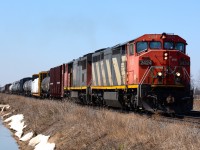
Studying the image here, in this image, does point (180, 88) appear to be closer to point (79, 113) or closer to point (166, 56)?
point (166, 56)

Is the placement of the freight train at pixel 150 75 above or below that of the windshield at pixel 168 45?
below

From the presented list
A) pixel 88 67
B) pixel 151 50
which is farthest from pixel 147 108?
pixel 88 67

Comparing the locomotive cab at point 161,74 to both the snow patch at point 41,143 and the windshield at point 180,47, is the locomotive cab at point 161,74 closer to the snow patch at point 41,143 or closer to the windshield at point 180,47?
the windshield at point 180,47

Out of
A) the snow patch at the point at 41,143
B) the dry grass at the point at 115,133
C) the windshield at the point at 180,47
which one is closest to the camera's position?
the dry grass at the point at 115,133

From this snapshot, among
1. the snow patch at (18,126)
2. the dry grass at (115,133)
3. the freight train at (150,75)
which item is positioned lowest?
the snow patch at (18,126)

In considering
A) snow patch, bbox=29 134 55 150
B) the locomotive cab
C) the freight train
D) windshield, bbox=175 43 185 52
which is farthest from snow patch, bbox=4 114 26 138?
windshield, bbox=175 43 185 52

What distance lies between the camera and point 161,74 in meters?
18.2

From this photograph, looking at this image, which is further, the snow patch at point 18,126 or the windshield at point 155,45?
the snow patch at point 18,126

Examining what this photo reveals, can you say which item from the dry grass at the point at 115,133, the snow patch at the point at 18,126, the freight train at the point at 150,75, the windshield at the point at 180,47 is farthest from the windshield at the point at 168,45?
the snow patch at the point at 18,126

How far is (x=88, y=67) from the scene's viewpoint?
28.5m

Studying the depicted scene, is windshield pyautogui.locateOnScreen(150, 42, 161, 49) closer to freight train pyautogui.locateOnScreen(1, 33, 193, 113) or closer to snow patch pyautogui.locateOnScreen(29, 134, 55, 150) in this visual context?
freight train pyautogui.locateOnScreen(1, 33, 193, 113)

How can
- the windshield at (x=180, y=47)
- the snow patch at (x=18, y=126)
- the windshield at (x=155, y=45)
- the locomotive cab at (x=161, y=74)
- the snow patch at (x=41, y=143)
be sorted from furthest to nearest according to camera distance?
the snow patch at (x=18, y=126) < the windshield at (x=180, y=47) < the windshield at (x=155, y=45) < the locomotive cab at (x=161, y=74) < the snow patch at (x=41, y=143)

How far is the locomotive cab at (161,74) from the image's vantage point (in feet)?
58.7

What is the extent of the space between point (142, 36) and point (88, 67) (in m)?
10.1
